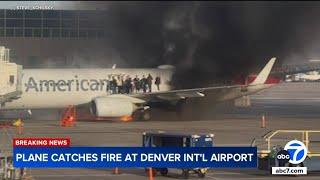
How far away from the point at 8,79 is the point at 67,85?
6.84 m

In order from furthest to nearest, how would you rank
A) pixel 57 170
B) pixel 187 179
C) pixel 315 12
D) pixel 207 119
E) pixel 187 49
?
1. pixel 207 119
2. pixel 187 49
3. pixel 57 170
4. pixel 187 179
5. pixel 315 12

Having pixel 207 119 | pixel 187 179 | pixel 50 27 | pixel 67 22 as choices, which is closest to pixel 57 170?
pixel 187 179

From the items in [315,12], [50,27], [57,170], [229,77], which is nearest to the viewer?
[315,12]

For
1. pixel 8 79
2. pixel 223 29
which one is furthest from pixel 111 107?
pixel 223 29

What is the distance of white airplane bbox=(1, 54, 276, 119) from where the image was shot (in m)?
40.6

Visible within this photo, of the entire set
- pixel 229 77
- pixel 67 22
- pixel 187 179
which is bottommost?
pixel 187 179

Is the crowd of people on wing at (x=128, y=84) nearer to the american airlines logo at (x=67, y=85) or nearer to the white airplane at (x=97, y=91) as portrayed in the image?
the white airplane at (x=97, y=91)

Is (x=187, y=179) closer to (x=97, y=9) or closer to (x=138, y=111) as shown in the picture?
(x=97, y=9)

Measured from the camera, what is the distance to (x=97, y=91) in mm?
42406

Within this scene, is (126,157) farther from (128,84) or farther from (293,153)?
(128,84)

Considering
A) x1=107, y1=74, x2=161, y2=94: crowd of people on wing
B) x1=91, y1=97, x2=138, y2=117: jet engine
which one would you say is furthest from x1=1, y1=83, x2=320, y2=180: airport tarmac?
x1=107, y1=74, x2=161, y2=94: crowd of people on wing

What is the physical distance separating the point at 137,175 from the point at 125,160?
356 centimetres

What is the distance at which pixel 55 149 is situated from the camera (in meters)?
14.5

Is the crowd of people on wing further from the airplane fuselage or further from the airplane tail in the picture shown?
the airplane tail
